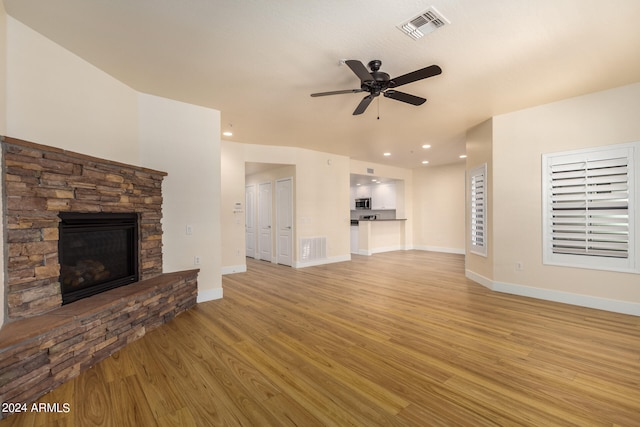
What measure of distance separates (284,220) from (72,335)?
4.96 metres

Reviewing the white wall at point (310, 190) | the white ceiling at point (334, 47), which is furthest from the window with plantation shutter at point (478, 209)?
the white wall at point (310, 190)

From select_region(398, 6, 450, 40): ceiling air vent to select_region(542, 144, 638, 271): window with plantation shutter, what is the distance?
3033 mm

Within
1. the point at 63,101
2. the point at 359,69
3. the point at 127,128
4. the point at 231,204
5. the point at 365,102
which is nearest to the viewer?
the point at 359,69

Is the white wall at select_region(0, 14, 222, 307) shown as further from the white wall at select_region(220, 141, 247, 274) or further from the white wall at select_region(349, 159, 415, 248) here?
the white wall at select_region(349, 159, 415, 248)

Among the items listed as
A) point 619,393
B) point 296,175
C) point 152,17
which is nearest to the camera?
point 619,393

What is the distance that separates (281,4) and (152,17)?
1.06 meters

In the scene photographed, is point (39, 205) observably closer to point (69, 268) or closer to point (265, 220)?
point (69, 268)

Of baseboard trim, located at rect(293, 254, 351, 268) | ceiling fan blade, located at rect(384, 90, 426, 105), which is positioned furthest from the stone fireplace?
baseboard trim, located at rect(293, 254, 351, 268)

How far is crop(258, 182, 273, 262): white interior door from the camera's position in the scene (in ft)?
24.4

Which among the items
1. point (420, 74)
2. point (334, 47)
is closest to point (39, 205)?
point (334, 47)

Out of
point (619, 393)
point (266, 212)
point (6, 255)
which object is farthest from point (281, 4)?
point (266, 212)

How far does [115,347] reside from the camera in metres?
2.57

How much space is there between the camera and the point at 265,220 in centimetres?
760

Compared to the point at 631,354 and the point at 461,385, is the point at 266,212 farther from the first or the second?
the point at 631,354
